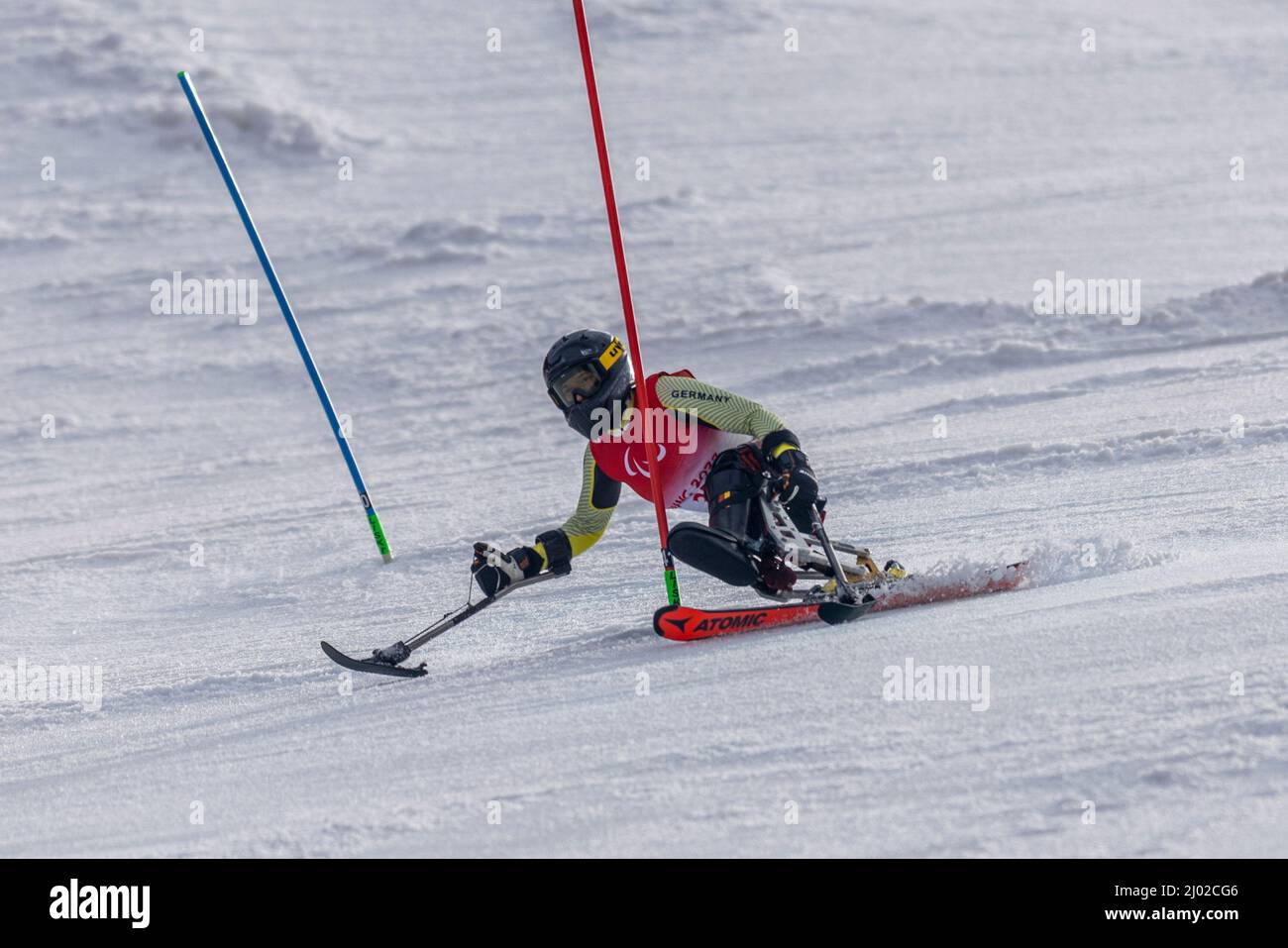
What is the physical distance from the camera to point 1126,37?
74.8 feet

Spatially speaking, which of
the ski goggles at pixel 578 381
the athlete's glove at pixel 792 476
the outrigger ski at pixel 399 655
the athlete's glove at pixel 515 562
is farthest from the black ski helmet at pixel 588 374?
the outrigger ski at pixel 399 655

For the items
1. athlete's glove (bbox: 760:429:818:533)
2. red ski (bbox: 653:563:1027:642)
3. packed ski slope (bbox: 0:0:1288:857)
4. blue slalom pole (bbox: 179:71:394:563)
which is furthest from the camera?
blue slalom pole (bbox: 179:71:394:563)

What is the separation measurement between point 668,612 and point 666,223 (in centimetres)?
1024

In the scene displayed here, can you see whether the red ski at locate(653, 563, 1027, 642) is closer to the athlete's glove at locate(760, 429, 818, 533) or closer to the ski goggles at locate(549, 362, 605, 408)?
the athlete's glove at locate(760, 429, 818, 533)

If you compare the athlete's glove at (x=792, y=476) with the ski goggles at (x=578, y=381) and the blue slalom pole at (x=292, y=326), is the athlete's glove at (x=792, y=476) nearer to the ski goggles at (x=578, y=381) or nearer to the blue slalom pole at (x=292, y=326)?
the ski goggles at (x=578, y=381)

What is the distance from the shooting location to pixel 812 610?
5930mm

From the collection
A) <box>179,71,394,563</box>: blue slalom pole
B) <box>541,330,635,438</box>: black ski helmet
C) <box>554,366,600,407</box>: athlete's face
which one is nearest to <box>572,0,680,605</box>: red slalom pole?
<box>541,330,635,438</box>: black ski helmet

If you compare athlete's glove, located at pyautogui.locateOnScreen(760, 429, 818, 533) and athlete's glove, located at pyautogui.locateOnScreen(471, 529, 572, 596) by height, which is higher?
athlete's glove, located at pyautogui.locateOnScreen(760, 429, 818, 533)

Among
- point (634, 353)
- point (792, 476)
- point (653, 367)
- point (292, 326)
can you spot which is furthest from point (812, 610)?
point (653, 367)

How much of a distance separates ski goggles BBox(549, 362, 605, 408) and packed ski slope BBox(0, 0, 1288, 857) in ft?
3.63

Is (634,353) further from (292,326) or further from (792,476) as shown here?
(292,326)

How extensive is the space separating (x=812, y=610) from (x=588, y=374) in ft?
4.46

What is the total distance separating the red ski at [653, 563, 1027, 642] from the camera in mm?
5898
